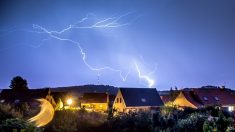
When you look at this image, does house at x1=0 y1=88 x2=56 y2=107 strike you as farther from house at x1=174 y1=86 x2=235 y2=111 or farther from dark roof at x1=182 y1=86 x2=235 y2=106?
Result: dark roof at x1=182 y1=86 x2=235 y2=106

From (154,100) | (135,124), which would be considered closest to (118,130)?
(135,124)

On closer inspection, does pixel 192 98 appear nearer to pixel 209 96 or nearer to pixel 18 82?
pixel 209 96

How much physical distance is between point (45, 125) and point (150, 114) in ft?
30.1

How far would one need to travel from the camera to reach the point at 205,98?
55.3 meters

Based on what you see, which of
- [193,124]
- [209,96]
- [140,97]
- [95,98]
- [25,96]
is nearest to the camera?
[193,124]

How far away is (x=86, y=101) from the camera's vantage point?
2672 inches

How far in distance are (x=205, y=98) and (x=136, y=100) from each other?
1191cm

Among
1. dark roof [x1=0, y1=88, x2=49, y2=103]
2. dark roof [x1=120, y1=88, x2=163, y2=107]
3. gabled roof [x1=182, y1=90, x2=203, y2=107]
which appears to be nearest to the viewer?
dark roof [x1=0, y1=88, x2=49, y2=103]

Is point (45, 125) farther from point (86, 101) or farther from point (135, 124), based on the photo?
point (86, 101)

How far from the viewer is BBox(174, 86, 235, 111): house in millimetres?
53300

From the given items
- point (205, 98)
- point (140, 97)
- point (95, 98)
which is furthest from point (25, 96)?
point (205, 98)

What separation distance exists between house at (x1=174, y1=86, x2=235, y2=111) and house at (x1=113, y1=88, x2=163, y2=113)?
12.4ft

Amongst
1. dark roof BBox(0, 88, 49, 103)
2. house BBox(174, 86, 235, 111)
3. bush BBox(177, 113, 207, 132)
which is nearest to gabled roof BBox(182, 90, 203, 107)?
house BBox(174, 86, 235, 111)

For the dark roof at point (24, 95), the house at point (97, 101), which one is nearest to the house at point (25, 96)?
the dark roof at point (24, 95)
